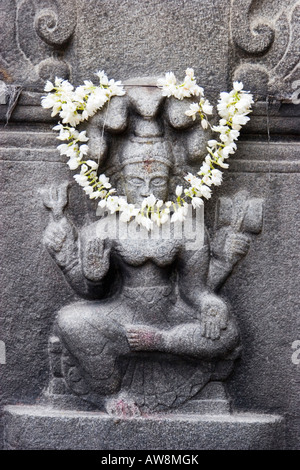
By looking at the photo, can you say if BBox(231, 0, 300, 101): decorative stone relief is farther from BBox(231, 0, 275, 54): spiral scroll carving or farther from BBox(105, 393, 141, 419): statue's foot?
BBox(105, 393, 141, 419): statue's foot

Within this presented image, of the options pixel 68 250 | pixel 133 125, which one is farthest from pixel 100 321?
pixel 133 125

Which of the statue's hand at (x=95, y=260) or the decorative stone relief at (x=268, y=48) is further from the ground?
the decorative stone relief at (x=268, y=48)

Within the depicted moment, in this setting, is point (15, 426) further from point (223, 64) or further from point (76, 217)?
point (223, 64)

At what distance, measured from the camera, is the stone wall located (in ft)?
13.6

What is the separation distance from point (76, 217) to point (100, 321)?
518 millimetres

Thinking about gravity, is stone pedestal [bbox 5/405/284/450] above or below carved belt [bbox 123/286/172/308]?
below

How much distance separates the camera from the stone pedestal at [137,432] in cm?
416

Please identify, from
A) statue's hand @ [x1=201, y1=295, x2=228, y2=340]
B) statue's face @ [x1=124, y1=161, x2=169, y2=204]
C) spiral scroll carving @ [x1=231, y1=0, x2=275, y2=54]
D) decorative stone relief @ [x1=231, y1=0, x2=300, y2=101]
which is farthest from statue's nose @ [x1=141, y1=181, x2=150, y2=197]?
spiral scroll carving @ [x1=231, y1=0, x2=275, y2=54]

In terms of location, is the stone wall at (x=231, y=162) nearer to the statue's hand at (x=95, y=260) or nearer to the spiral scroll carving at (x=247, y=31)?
the spiral scroll carving at (x=247, y=31)

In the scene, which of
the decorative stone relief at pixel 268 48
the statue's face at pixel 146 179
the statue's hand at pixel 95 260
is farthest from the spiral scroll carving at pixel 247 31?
the statue's hand at pixel 95 260

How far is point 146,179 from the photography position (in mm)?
4062

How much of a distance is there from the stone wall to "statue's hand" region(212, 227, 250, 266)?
0.21 ft

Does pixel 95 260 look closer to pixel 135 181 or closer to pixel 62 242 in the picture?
pixel 62 242

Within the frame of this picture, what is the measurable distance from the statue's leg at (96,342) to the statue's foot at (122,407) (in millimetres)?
50
